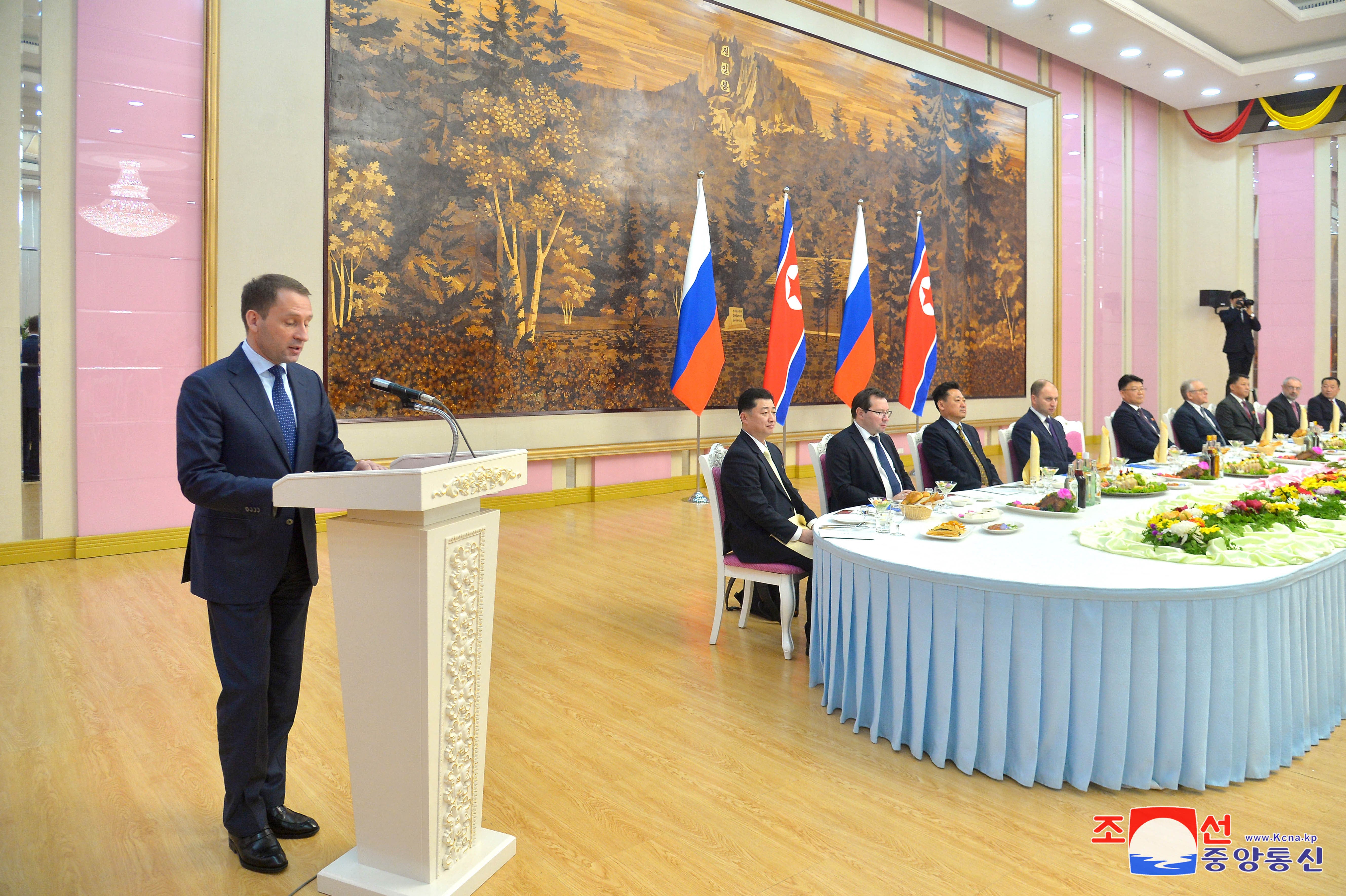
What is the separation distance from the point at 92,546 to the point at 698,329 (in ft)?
17.0

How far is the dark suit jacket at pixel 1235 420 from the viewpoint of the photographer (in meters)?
8.24

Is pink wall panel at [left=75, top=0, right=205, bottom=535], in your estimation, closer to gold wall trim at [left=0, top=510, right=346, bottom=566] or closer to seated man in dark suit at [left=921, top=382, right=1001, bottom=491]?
gold wall trim at [left=0, top=510, right=346, bottom=566]

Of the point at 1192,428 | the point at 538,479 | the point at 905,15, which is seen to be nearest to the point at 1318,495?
the point at 1192,428

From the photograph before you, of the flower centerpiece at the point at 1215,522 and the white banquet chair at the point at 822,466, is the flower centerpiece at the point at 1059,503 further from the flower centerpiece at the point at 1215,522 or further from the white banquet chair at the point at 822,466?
the white banquet chair at the point at 822,466

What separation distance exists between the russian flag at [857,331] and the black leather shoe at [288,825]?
755cm

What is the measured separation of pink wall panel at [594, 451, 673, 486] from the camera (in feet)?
28.7

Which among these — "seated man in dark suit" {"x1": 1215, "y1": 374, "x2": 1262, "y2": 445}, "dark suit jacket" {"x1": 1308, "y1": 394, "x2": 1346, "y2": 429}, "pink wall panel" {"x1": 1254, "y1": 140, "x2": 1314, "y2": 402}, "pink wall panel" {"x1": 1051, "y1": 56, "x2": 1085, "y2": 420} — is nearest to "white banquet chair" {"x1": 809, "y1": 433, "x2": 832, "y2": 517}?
"seated man in dark suit" {"x1": 1215, "y1": 374, "x2": 1262, "y2": 445}

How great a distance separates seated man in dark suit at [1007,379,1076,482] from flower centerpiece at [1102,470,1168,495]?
3.84ft

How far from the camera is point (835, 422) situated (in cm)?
1055

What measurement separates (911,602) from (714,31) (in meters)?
7.97

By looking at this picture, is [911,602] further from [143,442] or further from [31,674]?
[143,442]

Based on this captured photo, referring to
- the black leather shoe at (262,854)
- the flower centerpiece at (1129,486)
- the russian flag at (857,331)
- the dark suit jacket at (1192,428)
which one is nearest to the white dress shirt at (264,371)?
the black leather shoe at (262,854)

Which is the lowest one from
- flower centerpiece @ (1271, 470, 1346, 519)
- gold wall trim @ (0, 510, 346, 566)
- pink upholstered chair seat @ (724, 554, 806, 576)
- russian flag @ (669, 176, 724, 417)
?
gold wall trim @ (0, 510, 346, 566)

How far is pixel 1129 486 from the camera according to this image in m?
4.50
